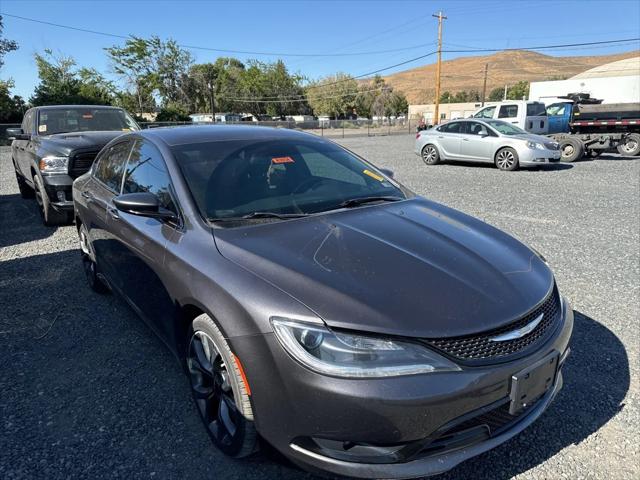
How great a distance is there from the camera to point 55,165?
6289 millimetres

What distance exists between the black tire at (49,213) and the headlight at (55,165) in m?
0.27

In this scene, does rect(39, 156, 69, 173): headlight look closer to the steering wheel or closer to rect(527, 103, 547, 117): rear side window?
the steering wheel

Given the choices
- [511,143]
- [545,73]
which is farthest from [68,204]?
[545,73]

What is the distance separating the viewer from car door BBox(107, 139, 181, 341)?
261 cm

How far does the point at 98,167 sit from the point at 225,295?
9.28 ft

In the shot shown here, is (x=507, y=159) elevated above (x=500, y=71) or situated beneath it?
situated beneath

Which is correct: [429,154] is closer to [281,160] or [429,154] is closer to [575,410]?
[281,160]

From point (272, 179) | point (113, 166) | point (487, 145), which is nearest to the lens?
point (272, 179)

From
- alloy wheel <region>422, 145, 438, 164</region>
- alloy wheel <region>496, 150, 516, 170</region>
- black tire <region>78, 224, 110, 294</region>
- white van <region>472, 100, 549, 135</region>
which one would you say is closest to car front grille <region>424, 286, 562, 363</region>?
black tire <region>78, 224, 110, 294</region>

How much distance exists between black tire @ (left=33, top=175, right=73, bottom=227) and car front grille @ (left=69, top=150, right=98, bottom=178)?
59cm

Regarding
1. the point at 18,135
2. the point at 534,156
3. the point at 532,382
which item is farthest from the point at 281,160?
the point at 534,156

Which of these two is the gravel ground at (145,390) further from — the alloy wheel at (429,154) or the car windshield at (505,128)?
the alloy wheel at (429,154)

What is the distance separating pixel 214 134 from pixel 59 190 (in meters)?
4.09

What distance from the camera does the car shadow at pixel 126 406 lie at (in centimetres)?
225
